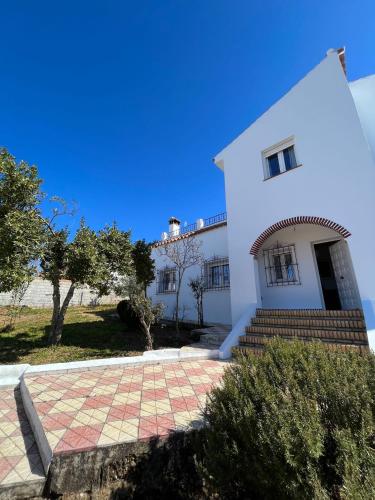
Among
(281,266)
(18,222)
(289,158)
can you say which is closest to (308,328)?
(281,266)

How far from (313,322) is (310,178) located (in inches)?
192

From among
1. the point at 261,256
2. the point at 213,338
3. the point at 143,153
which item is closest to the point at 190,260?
the point at 261,256

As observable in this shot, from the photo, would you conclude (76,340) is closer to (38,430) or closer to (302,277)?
(38,430)

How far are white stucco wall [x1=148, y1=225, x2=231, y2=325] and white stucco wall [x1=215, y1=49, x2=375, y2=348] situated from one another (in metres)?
2.12

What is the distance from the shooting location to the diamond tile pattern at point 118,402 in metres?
3.00

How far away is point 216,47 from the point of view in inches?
351

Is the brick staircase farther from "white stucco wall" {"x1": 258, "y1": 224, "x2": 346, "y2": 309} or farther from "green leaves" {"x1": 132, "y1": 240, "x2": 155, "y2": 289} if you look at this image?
"green leaves" {"x1": 132, "y1": 240, "x2": 155, "y2": 289}

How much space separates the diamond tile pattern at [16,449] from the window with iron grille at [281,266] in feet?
28.5

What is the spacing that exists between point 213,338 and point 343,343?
14.1 feet

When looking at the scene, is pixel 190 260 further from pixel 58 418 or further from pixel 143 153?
pixel 58 418

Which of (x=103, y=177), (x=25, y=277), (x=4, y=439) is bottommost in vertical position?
(x=4, y=439)

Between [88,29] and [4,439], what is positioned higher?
[88,29]

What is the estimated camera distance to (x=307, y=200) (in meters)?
7.83

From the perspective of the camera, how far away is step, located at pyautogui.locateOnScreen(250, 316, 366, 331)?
609 cm
